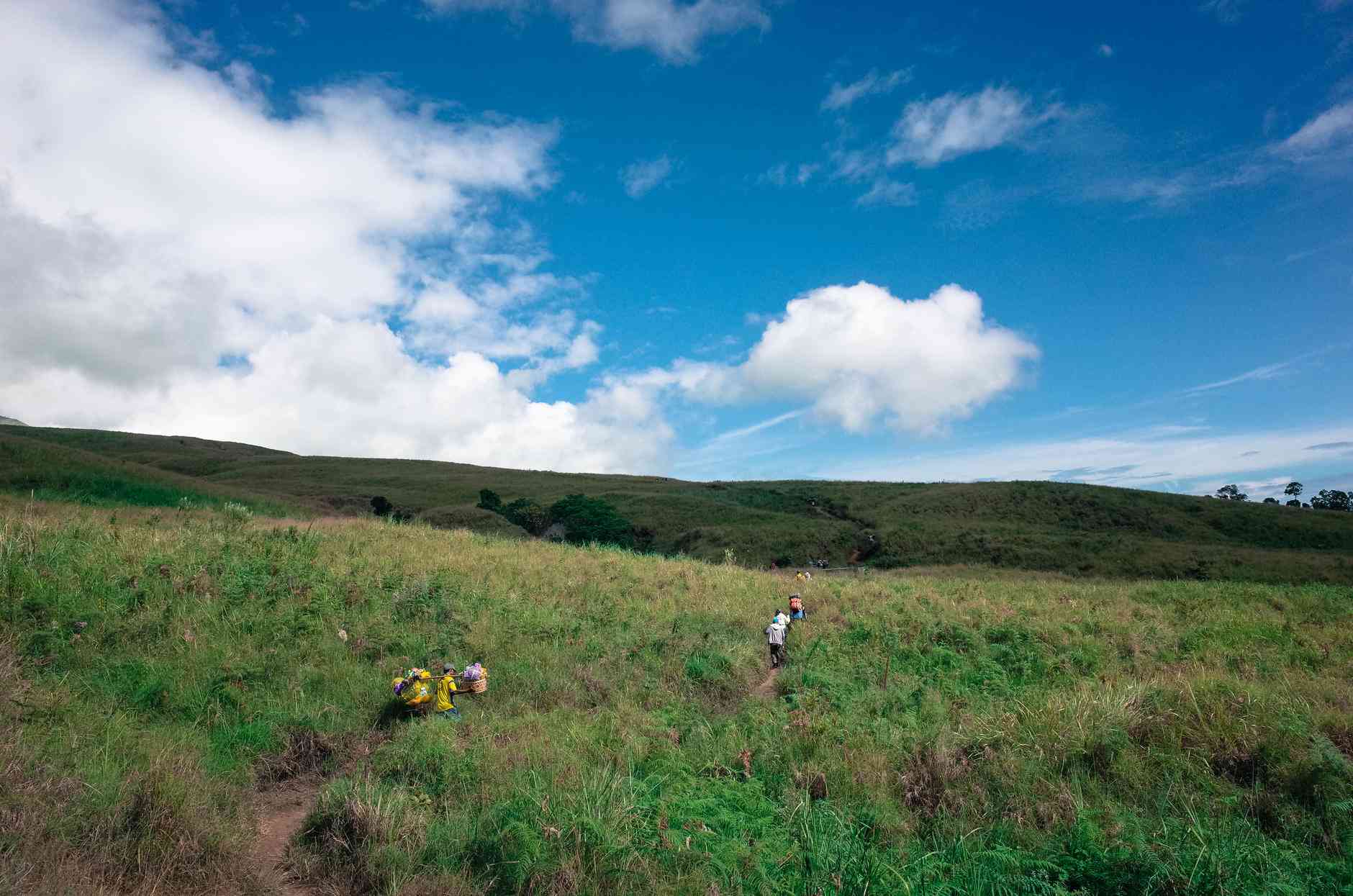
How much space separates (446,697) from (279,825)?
2.81 meters

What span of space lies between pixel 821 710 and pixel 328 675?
7.44 meters

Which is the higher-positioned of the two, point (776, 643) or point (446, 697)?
point (446, 697)

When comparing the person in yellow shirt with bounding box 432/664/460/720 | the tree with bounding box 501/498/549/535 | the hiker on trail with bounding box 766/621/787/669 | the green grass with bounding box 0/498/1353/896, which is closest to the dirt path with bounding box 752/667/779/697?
the green grass with bounding box 0/498/1353/896

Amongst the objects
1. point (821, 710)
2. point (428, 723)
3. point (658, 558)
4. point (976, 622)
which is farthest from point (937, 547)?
point (428, 723)

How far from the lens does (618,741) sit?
26.1 ft

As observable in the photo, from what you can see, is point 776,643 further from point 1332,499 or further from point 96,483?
point 1332,499

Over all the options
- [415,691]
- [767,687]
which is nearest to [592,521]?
[767,687]

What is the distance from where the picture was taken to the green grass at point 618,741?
5.05m

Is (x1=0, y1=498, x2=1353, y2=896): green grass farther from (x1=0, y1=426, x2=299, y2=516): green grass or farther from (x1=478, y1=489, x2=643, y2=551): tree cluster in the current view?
(x1=478, y1=489, x2=643, y2=551): tree cluster

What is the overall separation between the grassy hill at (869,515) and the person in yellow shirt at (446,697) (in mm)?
22292

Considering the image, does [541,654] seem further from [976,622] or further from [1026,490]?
[1026,490]

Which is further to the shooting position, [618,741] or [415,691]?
[415,691]

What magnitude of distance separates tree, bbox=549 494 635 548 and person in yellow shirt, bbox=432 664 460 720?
49.4 m

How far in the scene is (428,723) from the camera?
8.27 meters
